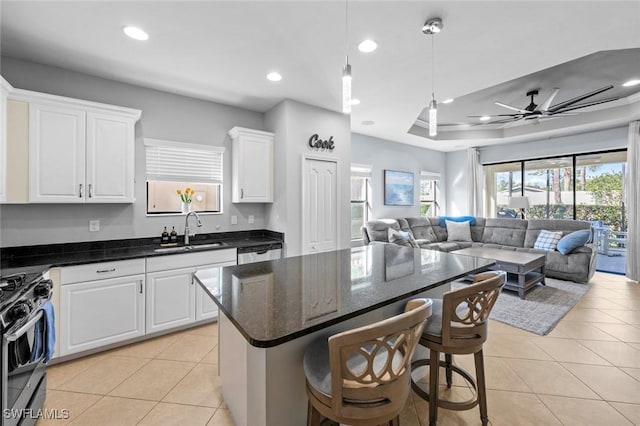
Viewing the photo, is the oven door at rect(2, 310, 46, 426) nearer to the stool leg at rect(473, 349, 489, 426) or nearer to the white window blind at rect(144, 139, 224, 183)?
the white window blind at rect(144, 139, 224, 183)

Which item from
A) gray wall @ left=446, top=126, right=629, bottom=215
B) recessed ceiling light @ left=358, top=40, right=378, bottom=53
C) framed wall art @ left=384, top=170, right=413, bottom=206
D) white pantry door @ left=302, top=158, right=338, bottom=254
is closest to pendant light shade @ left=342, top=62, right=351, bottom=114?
recessed ceiling light @ left=358, top=40, right=378, bottom=53

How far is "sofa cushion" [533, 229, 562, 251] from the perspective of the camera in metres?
5.11

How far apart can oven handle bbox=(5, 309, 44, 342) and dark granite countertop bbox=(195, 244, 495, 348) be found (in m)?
0.91

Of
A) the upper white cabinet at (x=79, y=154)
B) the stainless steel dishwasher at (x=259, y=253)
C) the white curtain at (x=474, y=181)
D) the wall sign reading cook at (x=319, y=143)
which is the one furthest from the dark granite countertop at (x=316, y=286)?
the white curtain at (x=474, y=181)

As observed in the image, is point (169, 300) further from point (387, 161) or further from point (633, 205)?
point (633, 205)

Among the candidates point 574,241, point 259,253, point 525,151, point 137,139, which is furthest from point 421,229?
point 137,139

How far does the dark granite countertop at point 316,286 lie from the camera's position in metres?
1.15

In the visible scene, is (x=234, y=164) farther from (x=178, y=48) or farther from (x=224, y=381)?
(x=224, y=381)

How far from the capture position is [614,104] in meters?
4.77

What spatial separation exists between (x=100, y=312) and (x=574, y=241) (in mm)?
6684

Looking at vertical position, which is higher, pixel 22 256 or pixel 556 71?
pixel 556 71

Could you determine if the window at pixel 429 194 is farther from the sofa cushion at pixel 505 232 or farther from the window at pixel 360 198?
the window at pixel 360 198

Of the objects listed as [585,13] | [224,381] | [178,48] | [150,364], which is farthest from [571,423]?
[178,48]

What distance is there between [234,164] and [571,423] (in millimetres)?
3953
